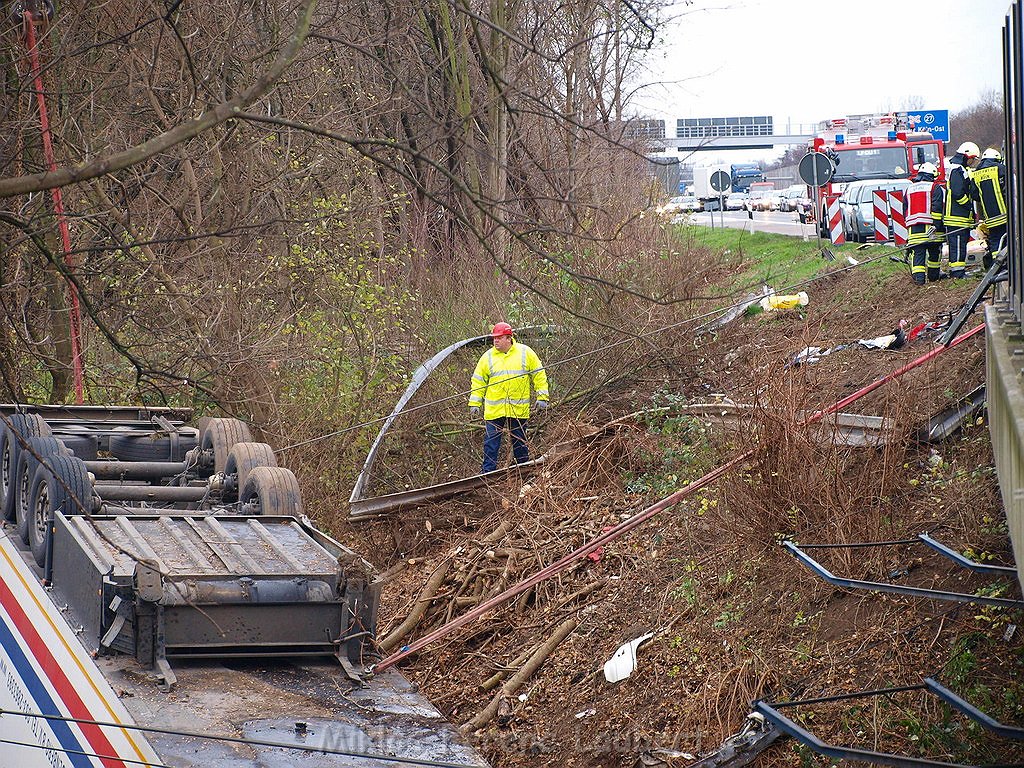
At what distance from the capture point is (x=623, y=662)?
8.52m

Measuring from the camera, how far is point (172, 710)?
611 centimetres

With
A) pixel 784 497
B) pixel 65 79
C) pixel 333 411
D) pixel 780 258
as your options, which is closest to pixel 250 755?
pixel 784 497

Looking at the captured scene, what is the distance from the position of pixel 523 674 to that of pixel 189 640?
10.5 feet

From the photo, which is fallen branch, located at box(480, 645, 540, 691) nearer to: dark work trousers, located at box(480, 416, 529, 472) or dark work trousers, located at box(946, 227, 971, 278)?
dark work trousers, located at box(480, 416, 529, 472)

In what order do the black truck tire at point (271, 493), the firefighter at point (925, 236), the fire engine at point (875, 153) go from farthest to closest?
1. the fire engine at point (875, 153)
2. the firefighter at point (925, 236)
3. the black truck tire at point (271, 493)

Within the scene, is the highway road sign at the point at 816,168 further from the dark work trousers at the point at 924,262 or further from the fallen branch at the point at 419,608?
the fallen branch at the point at 419,608

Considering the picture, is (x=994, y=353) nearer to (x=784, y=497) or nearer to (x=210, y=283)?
(x=784, y=497)

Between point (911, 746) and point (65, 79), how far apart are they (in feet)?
38.7

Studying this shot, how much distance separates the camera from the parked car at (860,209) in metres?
23.3

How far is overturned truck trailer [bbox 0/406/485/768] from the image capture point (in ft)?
19.6

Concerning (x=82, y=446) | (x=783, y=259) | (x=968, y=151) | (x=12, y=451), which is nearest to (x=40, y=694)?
(x=12, y=451)

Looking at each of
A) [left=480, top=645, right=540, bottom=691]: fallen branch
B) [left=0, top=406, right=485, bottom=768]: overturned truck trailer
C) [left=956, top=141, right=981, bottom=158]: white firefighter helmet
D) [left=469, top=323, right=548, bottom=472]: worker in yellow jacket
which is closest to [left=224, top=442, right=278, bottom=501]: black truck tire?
[left=0, top=406, right=485, bottom=768]: overturned truck trailer

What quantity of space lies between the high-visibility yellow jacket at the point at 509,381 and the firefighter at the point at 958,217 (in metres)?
5.44

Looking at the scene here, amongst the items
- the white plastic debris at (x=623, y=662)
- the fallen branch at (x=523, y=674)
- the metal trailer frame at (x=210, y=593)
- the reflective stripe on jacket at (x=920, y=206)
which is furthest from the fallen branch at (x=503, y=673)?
the reflective stripe on jacket at (x=920, y=206)
